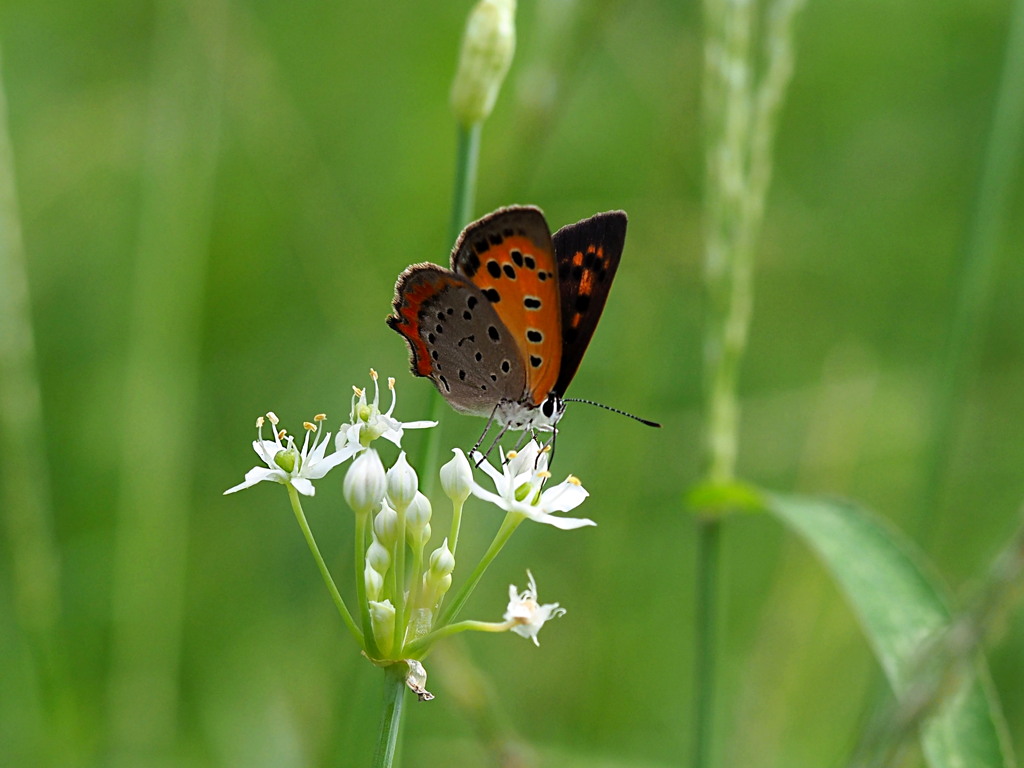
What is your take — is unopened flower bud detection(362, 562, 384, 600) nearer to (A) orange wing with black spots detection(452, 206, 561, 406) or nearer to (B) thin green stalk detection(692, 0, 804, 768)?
(A) orange wing with black spots detection(452, 206, 561, 406)

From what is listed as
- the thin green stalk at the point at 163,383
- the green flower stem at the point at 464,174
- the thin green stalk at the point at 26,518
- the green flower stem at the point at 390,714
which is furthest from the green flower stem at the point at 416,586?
the thin green stalk at the point at 163,383

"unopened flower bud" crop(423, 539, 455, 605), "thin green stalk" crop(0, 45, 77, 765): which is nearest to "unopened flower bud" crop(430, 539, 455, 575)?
"unopened flower bud" crop(423, 539, 455, 605)

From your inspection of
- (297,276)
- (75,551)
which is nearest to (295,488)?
(75,551)

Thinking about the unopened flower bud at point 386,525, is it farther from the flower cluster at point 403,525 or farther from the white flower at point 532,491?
the white flower at point 532,491

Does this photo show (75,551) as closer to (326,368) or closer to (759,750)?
(326,368)

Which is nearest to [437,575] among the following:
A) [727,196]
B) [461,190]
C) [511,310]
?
[461,190]

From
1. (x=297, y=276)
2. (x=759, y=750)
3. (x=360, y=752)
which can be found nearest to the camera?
(x=360, y=752)
